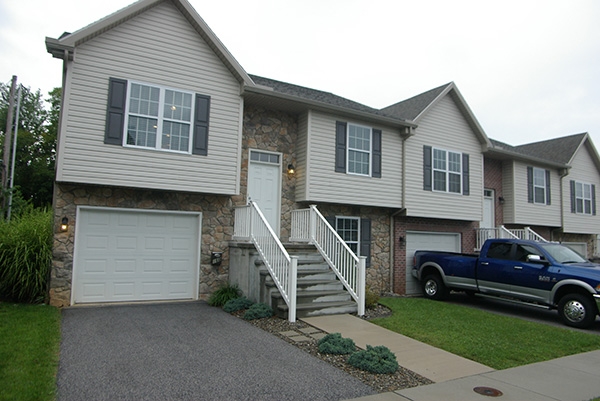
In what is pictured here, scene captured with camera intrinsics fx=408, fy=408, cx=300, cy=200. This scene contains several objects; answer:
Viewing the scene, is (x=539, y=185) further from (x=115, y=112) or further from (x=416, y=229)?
(x=115, y=112)

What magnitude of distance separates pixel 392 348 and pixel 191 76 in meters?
7.48

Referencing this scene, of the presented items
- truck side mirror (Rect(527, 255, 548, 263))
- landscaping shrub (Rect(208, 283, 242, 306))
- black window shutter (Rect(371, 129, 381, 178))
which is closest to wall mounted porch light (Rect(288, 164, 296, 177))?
black window shutter (Rect(371, 129, 381, 178))

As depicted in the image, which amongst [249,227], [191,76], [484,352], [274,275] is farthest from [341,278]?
[191,76]

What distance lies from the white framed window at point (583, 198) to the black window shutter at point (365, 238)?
12.1m

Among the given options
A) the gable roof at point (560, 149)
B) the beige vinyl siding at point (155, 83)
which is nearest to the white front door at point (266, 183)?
the beige vinyl siding at point (155, 83)

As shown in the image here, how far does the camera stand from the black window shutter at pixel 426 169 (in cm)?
1360

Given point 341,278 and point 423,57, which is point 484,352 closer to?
point 341,278

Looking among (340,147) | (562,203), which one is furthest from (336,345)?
(562,203)

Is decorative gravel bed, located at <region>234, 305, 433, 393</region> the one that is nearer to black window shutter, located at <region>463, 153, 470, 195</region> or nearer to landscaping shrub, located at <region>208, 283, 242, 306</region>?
landscaping shrub, located at <region>208, 283, 242, 306</region>

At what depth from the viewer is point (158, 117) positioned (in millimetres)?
9328

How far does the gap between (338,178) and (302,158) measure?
3.92 ft

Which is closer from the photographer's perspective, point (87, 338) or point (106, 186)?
point (87, 338)

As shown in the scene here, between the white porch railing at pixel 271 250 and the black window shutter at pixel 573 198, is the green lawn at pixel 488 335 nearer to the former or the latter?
the white porch railing at pixel 271 250

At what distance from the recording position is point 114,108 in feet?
29.2
